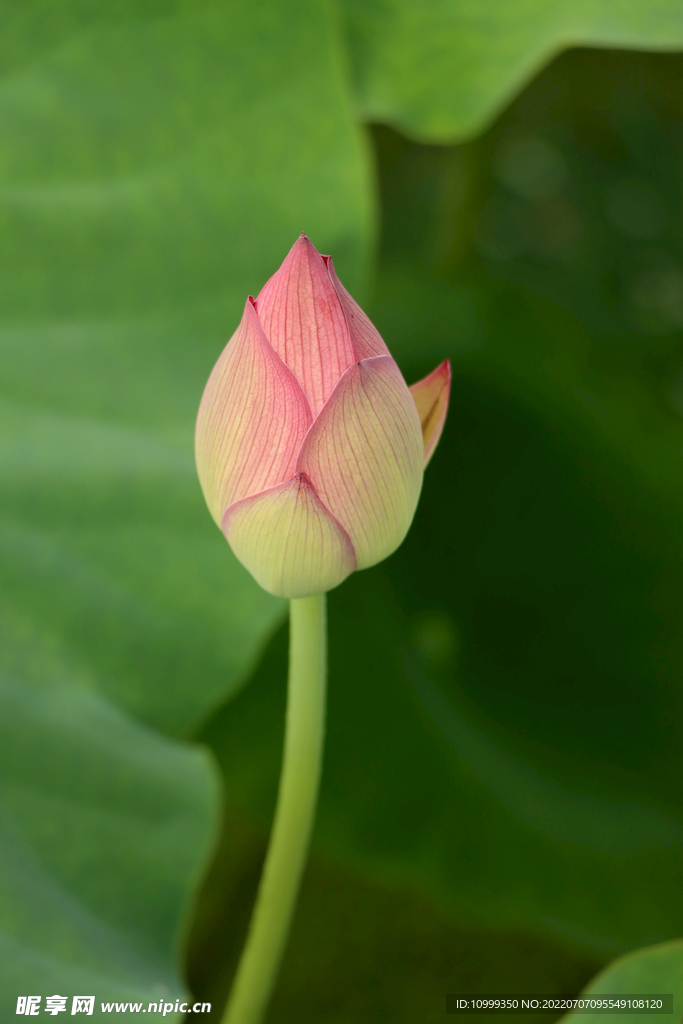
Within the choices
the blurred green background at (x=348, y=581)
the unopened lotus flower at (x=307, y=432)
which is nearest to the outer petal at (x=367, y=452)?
the unopened lotus flower at (x=307, y=432)

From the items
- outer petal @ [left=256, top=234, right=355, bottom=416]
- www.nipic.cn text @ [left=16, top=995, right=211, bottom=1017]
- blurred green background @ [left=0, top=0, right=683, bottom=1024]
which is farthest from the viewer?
blurred green background @ [left=0, top=0, right=683, bottom=1024]

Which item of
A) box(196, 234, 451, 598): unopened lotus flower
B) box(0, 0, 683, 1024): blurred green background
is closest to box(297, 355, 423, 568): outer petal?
Result: box(196, 234, 451, 598): unopened lotus flower

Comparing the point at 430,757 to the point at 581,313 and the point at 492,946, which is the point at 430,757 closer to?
the point at 492,946

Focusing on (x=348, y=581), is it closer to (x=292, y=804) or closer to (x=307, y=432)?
(x=292, y=804)

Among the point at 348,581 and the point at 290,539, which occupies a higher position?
the point at 290,539

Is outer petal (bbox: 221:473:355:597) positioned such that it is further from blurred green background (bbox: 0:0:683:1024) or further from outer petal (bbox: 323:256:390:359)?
blurred green background (bbox: 0:0:683:1024)

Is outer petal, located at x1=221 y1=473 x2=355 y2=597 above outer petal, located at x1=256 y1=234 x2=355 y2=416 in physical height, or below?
below

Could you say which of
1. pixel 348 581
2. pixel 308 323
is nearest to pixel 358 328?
pixel 308 323
